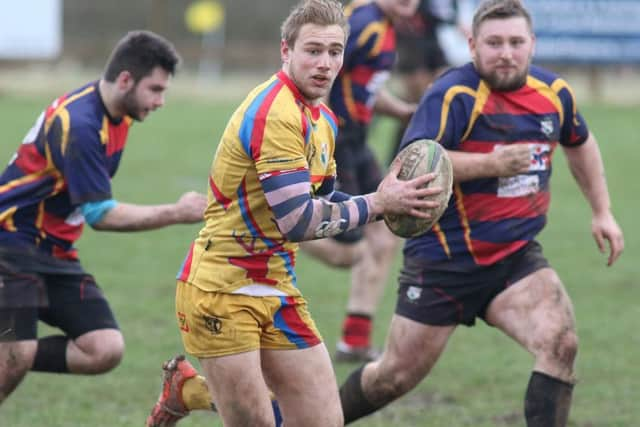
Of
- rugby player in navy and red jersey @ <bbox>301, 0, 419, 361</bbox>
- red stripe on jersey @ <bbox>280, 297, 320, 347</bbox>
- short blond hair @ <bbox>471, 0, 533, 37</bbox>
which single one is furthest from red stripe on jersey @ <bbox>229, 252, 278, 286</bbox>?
rugby player in navy and red jersey @ <bbox>301, 0, 419, 361</bbox>

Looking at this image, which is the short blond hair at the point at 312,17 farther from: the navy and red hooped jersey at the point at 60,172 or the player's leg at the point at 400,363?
the player's leg at the point at 400,363

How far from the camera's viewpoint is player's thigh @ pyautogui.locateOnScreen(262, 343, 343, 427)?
4379 millimetres

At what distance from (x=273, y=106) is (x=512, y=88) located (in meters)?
1.46

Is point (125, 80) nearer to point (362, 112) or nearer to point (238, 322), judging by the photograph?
point (238, 322)

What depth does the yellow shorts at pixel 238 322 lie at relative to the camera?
4293 millimetres

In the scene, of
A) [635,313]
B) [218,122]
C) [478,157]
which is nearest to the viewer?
[478,157]

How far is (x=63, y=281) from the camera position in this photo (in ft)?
18.3

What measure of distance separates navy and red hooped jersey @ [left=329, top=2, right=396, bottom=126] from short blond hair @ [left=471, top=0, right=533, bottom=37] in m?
2.08

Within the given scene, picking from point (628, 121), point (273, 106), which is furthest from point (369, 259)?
point (628, 121)

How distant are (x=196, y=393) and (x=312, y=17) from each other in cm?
177

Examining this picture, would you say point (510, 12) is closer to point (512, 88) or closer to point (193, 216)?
point (512, 88)

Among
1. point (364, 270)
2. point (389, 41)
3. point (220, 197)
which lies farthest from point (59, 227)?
point (389, 41)

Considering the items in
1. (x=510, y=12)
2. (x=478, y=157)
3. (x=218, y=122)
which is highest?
(x=510, y=12)

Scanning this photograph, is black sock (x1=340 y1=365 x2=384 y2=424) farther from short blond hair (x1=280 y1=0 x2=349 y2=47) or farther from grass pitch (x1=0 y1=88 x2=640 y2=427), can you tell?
short blond hair (x1=280 y1=0 x2=349 y2=47)
